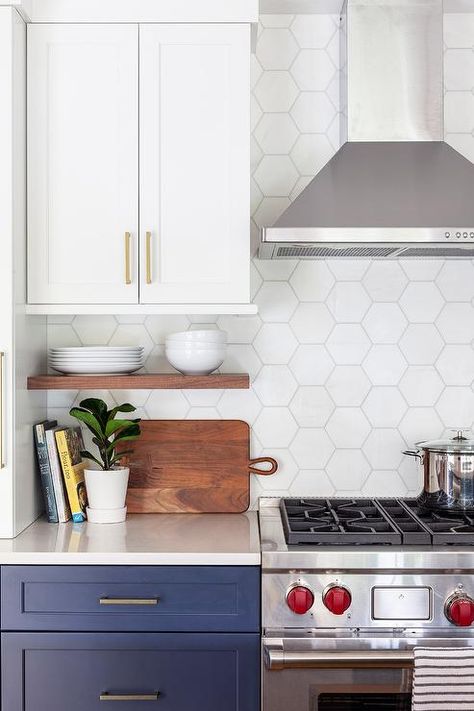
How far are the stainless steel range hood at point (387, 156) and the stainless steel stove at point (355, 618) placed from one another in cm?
90

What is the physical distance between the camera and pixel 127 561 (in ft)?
A: 6.59

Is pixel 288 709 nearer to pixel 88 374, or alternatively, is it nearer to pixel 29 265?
pixel 88 374

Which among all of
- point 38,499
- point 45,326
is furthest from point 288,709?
point 45,326

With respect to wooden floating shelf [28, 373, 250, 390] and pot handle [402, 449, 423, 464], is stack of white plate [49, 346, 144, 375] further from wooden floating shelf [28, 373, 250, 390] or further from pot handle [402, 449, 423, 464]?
pot handle [402, 449, 423, 464]

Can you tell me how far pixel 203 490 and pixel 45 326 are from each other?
0.82 meters

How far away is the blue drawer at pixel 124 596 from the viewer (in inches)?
79.4

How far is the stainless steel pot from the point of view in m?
2.29

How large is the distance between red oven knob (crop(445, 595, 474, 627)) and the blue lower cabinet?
0.59m

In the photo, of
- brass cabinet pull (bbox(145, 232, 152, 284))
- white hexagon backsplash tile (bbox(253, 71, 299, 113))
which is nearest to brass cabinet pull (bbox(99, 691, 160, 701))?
brass cabinet pull (bbox(145, 232, 152, 284))

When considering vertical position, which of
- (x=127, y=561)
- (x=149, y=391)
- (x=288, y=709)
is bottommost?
(x=288, y=709)

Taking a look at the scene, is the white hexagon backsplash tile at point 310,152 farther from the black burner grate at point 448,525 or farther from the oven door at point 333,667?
the oven door at point 333,667

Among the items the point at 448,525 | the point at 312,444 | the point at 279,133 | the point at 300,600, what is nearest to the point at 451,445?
the point at 448,525

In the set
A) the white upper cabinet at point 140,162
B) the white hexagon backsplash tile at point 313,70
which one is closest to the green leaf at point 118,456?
the white upper cabinet at point 140,162

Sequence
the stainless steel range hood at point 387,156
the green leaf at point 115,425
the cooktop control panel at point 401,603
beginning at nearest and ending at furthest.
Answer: the cooktop control panel at point 401,603 → the stainless steel range hood at point 387,156 → the green leaf at point 115,425
